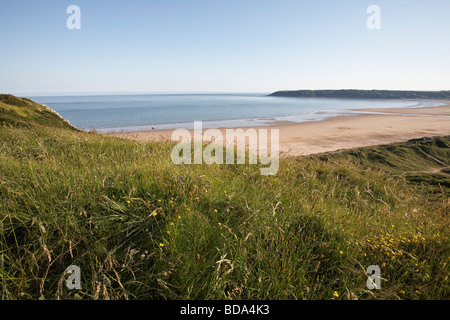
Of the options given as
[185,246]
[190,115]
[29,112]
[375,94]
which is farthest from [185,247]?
[375,94]

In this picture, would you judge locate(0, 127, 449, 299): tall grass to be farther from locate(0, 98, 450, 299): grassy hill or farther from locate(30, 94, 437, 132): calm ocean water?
locate(30, 94, 437, 132): calm ocean water

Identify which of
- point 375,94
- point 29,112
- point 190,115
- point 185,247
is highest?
point 375,94

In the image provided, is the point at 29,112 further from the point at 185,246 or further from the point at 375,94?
the point at 375,94

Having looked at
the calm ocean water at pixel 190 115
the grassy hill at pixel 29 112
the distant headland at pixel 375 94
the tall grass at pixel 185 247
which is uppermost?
the distant headland at pixel 375 94

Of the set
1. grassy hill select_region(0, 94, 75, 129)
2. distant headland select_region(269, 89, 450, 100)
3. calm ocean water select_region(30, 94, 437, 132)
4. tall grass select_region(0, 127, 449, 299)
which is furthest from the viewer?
distant headland select_region(269, 89, 450, 100)

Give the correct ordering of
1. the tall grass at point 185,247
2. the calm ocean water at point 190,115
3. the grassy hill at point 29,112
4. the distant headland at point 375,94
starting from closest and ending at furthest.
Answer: the tall grass at point 185,247, the grassy hill at point 29,112, the calm ocean water at point 190,115, the distant headland at point 375,94

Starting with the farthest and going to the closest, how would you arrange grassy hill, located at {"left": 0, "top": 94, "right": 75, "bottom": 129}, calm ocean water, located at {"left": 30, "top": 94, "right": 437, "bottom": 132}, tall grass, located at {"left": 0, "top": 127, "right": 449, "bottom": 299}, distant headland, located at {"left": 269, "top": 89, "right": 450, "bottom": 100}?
distant headland, located at {"left": 269, "top": 89, "right": 450, "bottom": 100}, calm ocean water, located at {"left": 30, "top": 94, "right": 437, "bottom": 132}, grassy hill, located at {"left": 0, "top": 94, "right": 75, "bottom": 129}, tall grass, located at {"left": 0, "top": 127, "right": 449, "bottom": 299}

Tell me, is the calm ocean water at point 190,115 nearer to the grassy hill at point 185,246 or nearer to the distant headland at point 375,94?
the grassy hill at point 185,246

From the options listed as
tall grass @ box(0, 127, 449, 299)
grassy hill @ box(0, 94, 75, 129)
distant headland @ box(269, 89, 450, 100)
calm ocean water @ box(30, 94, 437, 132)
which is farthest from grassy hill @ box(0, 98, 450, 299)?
distant headland @ box(269, 89, 450, 100)

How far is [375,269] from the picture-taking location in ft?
7.76

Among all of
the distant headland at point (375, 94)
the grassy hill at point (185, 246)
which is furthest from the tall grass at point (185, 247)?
the distant headland at point (375, 94)

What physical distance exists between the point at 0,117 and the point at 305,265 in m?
12.7

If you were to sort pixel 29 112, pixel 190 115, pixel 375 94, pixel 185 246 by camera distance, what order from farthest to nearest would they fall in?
pixel 375 94
pixel 190 115
pixel 29 112
pixel 185 246
